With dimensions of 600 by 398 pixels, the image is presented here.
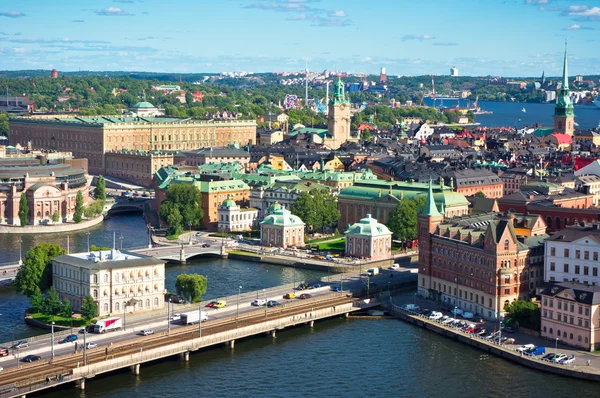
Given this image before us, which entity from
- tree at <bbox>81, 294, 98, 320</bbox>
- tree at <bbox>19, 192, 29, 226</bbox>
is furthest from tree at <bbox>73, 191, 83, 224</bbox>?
tree at <bbox>81, 294, 98, 320</bbox>

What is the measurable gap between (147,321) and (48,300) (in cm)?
507

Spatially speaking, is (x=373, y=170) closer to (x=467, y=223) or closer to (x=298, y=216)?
(x=298, y=216)

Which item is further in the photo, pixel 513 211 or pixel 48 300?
pixel 513 211

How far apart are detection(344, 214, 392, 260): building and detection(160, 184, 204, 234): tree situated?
1460cm

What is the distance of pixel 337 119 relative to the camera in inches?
5384

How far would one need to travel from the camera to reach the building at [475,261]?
174ft

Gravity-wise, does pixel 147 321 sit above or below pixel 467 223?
below

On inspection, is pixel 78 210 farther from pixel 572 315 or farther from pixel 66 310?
pixel 572 315

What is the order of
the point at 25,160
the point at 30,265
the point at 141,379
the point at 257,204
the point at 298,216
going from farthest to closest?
the point at 25,160, the point at 257,204, the point at 298,216, the point at 30,265, the point at 141,379

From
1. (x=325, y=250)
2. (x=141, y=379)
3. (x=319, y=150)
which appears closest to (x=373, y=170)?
(x=319, y=150)

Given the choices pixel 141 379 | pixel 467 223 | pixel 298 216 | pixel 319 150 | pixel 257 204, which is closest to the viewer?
pixel 141 379

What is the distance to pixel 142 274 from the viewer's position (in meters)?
53.1

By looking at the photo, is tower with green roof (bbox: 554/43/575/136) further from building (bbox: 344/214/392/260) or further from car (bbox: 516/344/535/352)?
car (bbox: 516/344/535/352)

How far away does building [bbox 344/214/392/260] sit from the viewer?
2761 inches
